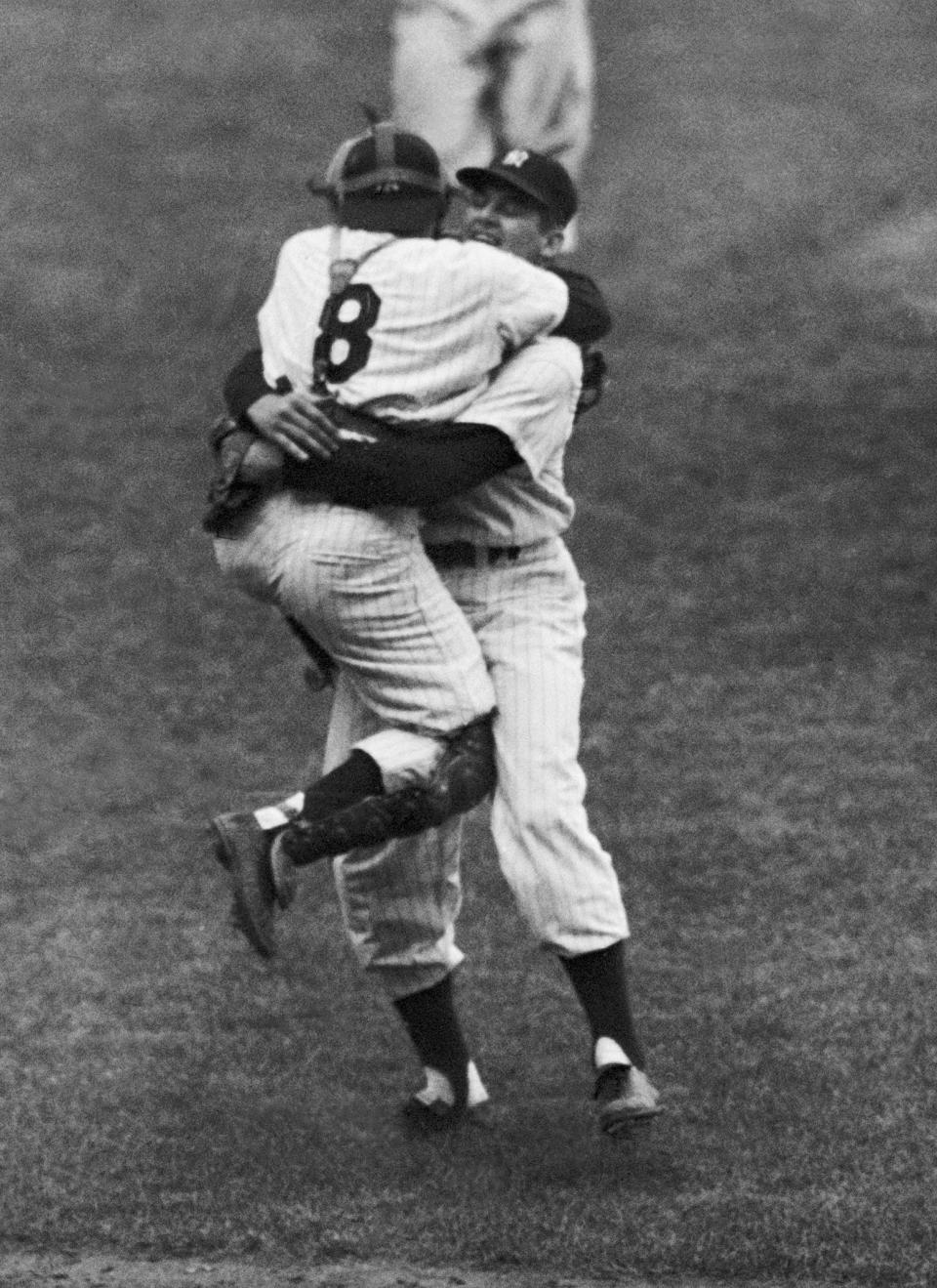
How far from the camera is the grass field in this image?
5230mm

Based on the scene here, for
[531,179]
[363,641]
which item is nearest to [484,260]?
[531,179]

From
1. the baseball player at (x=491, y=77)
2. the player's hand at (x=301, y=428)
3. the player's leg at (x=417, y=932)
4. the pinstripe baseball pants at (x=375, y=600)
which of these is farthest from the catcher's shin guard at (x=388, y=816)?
the baseball player at (x=491, y=77)

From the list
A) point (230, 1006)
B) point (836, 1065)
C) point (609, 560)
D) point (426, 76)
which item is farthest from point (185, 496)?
point (836, 1065)

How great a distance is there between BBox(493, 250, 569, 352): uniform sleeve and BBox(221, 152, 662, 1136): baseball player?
0.08 m

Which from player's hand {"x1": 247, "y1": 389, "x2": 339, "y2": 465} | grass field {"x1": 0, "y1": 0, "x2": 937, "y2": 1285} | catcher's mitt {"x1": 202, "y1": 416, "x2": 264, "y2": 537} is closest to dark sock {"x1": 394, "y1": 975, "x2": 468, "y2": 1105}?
grass field {"x1": 0, "y1": 0, "x2": 937, "y2": 1285}

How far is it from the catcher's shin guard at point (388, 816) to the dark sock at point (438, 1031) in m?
0.46

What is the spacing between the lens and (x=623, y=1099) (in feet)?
16.9

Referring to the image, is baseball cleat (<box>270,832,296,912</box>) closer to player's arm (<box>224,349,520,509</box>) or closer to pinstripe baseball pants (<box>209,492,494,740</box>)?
pinstripe baseball pants (<box>209,492,494,740</box>)

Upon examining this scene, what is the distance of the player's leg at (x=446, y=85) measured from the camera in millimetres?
11898

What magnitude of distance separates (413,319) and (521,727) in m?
0.80

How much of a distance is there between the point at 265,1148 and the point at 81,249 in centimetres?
805

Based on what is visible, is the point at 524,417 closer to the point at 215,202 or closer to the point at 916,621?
the point at 916,621

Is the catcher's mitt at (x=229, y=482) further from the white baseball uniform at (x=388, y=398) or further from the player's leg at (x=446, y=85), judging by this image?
the player's leg at (x=446, y=85)

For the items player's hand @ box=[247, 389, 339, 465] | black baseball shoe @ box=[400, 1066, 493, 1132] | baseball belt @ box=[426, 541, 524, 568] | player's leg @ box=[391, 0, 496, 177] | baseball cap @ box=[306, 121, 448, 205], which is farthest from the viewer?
→ player's leg @ box=[391, 0, 496, 177]
